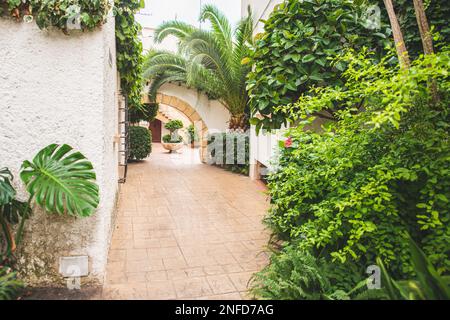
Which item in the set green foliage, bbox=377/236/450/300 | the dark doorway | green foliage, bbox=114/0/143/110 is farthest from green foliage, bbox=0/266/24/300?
the dark doorway

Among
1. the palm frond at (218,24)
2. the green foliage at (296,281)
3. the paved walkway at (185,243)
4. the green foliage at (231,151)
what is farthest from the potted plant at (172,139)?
the green foliage at (296,281)

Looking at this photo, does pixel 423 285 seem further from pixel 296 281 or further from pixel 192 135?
pixel 192 135

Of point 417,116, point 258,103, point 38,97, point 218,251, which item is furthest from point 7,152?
point 417,116

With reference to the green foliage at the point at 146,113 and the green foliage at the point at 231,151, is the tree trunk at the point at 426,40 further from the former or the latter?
the green foliage at the point at 146,113

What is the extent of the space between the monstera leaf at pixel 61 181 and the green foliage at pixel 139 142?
774 centimetres

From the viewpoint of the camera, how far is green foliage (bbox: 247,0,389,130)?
10.6ft

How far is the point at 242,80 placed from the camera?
9000 millimetres

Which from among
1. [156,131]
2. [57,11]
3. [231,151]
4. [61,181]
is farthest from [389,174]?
[156,131]

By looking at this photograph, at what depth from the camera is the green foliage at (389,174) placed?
1844mm

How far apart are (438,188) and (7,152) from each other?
3013 mm

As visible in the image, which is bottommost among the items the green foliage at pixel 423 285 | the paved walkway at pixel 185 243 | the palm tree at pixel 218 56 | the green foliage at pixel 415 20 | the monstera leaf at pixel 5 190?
the paved walkway at pixel 185 243

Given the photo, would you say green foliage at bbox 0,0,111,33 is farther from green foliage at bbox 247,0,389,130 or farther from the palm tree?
the palm tree

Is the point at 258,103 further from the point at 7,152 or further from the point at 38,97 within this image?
the point at 7,152

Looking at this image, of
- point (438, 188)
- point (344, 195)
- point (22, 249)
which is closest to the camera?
point (438, 188)
